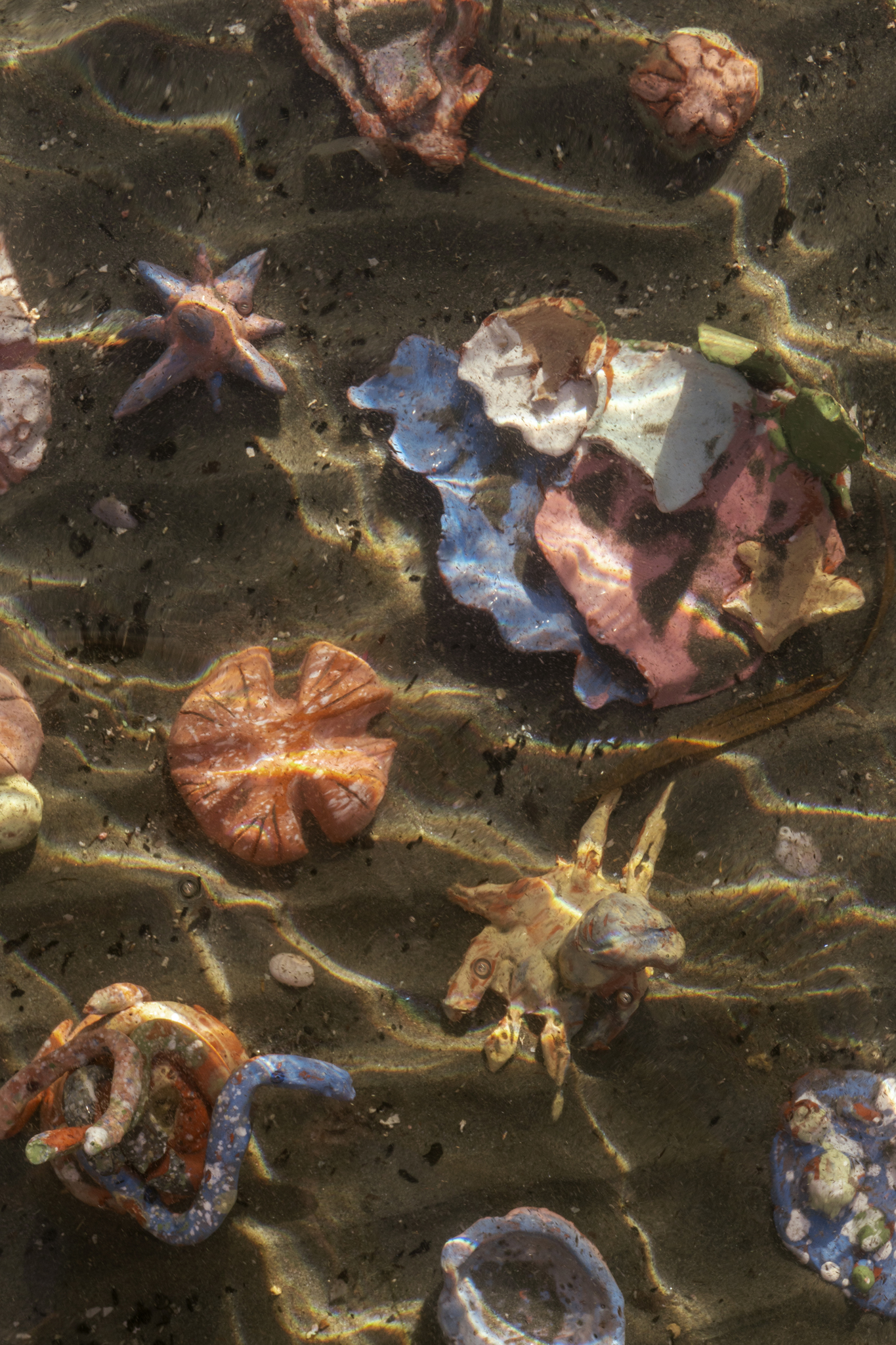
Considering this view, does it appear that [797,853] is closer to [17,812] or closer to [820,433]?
[820,433]

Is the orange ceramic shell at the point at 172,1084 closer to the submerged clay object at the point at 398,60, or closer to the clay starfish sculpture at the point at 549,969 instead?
the clay starfish sculpture at the point at 549,969

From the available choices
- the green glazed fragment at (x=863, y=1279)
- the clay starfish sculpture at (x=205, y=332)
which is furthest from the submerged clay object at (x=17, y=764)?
the green glazed fragment at (x=863, y=1279)

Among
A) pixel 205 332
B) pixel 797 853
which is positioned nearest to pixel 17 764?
pixel 205 332

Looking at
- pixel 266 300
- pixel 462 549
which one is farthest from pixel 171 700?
pixel 266 300

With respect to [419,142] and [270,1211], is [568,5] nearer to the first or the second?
[419,142]

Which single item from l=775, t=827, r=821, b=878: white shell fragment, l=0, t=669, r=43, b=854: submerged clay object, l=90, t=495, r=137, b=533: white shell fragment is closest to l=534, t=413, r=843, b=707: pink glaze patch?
l=775, t=827, r=821, b=878: white shell fragment

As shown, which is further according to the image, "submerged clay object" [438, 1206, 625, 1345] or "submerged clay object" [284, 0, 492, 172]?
"submerged clay object" [284, 0, 492, 172]

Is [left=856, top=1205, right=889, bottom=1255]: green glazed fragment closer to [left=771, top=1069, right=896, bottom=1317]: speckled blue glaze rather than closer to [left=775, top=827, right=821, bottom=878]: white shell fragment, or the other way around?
[left=771, top=1069, right=896, bottom=1317]: speckled blue glaze

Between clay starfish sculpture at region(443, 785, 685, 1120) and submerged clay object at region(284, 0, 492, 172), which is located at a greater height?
submerged clay object at region(284, 0, 492, 172)
